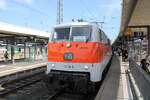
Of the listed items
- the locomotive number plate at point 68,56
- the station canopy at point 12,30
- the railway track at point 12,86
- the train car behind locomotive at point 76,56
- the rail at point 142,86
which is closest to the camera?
the rail at point 142,86

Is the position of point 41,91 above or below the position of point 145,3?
below

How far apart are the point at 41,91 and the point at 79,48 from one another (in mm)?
2871

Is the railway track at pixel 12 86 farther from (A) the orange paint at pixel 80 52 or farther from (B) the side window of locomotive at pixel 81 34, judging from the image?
(B) the side window of locomotive at pixel 81 34

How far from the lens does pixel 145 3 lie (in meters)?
13.0

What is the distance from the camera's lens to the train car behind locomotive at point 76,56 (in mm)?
7855

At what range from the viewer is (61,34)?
8672 mm

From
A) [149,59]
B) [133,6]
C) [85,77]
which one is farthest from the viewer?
[133,6]

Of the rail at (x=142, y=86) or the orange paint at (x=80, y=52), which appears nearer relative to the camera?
the rail at (x=142, y=86)

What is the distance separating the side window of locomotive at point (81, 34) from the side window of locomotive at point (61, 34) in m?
0.25

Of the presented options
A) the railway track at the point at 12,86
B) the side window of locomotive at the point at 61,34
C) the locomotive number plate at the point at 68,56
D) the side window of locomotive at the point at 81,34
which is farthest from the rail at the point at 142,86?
the railway track at the point at 12,86

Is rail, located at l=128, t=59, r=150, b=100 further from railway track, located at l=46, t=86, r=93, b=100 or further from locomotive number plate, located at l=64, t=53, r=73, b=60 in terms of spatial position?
locomotive number plate, located at l=64, t=53, r=73, b=60

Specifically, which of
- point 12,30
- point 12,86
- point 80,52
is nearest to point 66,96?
point 80,52

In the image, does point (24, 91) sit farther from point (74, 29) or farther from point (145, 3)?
point (145, 3)

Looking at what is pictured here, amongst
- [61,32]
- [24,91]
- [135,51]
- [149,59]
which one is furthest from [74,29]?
[135,51]
